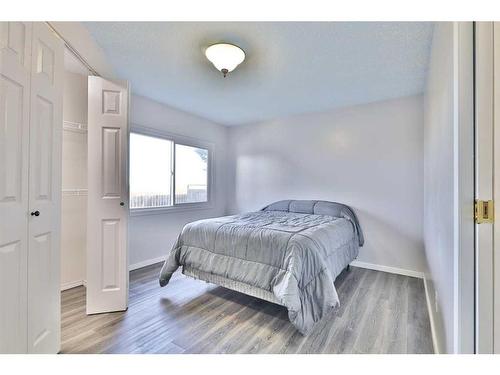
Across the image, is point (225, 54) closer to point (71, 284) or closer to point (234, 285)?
point (234, 285)

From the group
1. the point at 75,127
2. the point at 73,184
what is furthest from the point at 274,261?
the point at 75,127

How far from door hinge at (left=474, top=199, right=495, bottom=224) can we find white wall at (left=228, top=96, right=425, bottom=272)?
2.41m

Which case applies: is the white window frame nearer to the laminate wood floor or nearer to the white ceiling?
the white ceiling

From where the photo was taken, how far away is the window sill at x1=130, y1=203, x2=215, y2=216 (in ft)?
10.2

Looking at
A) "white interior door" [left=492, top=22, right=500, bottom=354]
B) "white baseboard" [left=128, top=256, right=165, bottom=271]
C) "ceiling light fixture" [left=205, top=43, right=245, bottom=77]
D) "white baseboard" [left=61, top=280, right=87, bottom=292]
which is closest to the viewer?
"white interior door" [left=492, top=22, right=500, bottom=354]

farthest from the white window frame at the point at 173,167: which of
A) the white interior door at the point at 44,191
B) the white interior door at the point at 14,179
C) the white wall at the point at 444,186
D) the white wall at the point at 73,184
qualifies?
the white wall at the point at 444,186

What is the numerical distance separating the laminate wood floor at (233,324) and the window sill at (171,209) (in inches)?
39.9

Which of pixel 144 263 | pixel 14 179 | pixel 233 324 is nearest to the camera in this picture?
pixel 14 179

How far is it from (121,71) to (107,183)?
4.32ft

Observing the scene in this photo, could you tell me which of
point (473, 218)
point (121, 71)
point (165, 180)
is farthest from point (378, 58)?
point (165, 180)

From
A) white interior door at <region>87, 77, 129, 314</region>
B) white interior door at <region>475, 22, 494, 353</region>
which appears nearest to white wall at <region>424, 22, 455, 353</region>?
white interior door at <region>475, 22, 494, 353</region>

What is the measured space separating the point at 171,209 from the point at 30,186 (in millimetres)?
2400

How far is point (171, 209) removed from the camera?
3.57m
